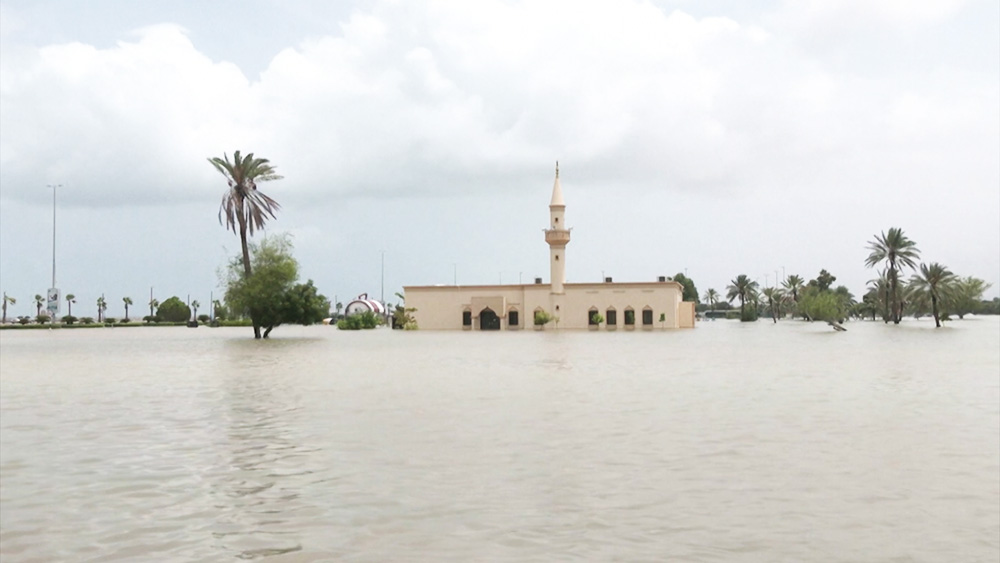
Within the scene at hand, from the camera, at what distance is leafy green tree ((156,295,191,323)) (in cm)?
12388

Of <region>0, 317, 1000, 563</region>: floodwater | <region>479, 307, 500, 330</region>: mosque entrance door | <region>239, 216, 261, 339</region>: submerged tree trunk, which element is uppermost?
<region>239, 216, 261, 339</region>: submerged tree trunk

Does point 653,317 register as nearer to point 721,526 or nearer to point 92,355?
point 92,355

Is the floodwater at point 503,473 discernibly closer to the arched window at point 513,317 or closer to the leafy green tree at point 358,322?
the leafy green tree at point 358,322

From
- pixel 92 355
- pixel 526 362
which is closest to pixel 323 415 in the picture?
pixel 526 362

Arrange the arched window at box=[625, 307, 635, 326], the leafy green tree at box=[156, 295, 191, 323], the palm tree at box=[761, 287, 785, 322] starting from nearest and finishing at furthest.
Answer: the arched window at box=[625, 307, 635, 326]
the leafy green tree at box=[156, 295, 191, 323]
the palm tree at box=[761, 287, 785, 322]

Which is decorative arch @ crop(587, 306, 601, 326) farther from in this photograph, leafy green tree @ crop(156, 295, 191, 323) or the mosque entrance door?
leafy green tree @ crop(156, 295, 191, 323)

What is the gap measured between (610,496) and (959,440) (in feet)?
19.8

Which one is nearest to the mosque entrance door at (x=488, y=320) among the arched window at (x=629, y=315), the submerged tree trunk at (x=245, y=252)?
the arched window at (x=629, y=315)

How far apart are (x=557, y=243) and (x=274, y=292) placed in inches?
1502

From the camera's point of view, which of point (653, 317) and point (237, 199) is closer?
point (237, 199)

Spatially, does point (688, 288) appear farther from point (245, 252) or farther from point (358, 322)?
point (245, 252)

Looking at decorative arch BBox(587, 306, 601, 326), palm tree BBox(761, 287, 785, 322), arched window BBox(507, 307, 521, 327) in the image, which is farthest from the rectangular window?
palm tree BBox(761, 287, 785, 322)

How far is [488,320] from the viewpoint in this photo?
8675 cm

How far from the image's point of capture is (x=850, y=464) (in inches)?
390
